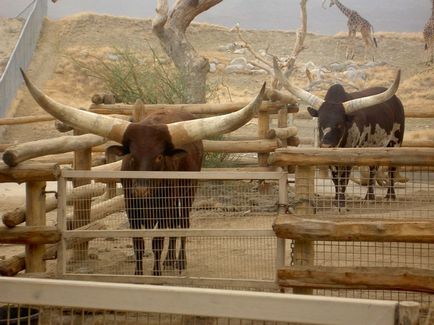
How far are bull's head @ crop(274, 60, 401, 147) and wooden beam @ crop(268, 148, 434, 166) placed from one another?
3972mm

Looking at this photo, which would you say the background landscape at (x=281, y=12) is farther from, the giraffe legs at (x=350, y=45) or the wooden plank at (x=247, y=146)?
the wooden plank at (x=247, y=146)

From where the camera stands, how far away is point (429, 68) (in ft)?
65.2

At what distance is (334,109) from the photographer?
841 centimetres

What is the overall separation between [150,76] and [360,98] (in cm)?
355

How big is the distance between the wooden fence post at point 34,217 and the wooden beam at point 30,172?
7.8 inches

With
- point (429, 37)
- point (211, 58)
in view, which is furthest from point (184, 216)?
point (211, 58)

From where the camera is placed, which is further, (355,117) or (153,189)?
→ (355,117)

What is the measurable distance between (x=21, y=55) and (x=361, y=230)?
19.8m

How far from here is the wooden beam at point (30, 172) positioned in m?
4.50

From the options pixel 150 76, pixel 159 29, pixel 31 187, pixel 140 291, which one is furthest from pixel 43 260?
pixel 159 29

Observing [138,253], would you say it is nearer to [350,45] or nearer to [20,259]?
[20,259]

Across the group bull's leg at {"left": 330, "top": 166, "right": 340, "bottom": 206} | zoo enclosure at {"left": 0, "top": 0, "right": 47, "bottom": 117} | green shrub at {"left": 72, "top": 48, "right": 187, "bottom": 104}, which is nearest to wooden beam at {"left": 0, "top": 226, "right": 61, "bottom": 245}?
bull's leg at {"left": 330, "top": 166, "right": 340, "bottom": 206}

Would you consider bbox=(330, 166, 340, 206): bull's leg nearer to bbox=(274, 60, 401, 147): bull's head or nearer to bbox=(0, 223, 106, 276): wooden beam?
bbox=(274, 60, 401, 147): bull's head

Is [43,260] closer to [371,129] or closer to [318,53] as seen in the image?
[371,129]
